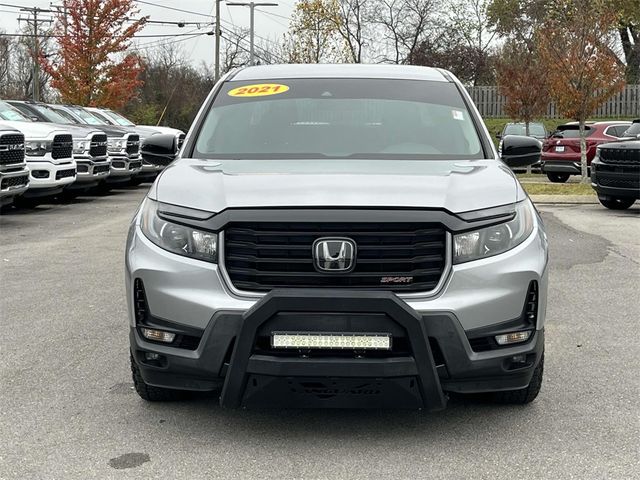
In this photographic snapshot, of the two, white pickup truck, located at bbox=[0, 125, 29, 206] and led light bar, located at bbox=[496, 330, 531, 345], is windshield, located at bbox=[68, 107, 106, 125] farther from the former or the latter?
led light bar, located at bbox=[496, 330, 531, 345]

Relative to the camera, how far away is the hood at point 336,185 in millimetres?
Answer: 3652

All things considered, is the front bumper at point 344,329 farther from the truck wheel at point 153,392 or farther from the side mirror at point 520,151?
the side mirror at point 520,151

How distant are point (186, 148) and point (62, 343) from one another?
1763 millimetres

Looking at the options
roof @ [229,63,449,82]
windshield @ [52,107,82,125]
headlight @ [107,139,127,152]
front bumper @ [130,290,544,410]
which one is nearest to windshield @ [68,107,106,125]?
windshield @ [52,107,82,125]

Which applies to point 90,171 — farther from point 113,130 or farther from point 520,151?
point 520,151

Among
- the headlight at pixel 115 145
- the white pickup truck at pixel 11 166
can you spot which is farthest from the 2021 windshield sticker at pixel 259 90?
the headlight at pixel 115 145

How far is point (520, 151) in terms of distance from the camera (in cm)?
545

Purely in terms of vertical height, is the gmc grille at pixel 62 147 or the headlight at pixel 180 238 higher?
the gmc grille at pixel 62 147

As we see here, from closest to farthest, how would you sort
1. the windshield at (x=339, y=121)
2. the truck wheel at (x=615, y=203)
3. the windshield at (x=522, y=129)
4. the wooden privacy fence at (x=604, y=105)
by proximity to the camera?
the windshield at (x=339, y=121), the truck wheel at (x=615, y=203), the windshield at (x=522, y=129), the wooden privacy fence at (x=604, y=105)

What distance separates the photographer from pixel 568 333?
593 cm

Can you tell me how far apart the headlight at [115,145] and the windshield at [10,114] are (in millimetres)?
2730

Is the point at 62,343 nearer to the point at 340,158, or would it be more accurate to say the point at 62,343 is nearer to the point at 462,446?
the point at 340,158

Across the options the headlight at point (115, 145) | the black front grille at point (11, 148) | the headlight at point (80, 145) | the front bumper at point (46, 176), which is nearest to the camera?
the black front grille at point (11, 148)

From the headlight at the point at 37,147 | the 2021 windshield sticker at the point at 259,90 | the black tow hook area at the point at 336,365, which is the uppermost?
the 2021 windshield sticker at the point at 259,90
